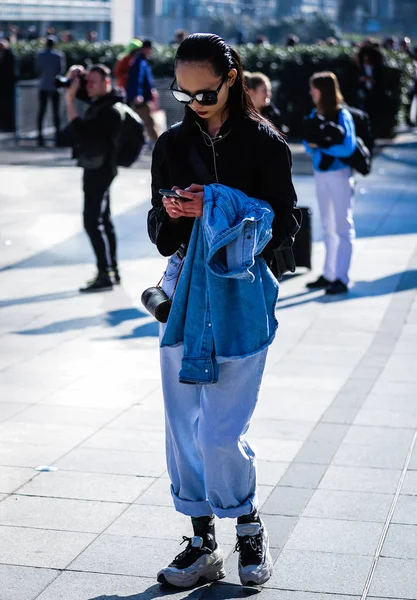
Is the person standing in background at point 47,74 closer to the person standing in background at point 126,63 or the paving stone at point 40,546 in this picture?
the person standing in background at point 126,63

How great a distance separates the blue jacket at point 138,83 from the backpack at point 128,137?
29.6ft

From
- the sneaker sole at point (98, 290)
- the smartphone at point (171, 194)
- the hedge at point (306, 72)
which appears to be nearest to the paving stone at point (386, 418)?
the smartphone at point (171, 194)

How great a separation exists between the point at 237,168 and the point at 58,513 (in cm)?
181

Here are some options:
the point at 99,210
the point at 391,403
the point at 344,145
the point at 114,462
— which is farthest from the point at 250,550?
the point at 99,210

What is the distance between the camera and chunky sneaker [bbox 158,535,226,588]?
430 cm

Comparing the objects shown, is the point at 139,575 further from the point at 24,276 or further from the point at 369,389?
the point at 24,276

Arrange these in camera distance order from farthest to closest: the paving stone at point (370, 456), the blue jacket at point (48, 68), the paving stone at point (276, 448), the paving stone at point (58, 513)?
the blue jacket at point (48, 68), the paving stone at point (276, 448), the paving stone at point (370, 456), the paving stone at point (58, 513)

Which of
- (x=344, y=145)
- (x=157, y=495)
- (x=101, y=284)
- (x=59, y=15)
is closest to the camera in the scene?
(x=157, y=495)

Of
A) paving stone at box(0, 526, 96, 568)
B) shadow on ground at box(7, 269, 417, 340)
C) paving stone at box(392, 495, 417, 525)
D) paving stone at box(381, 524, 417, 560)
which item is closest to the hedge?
shadow on ground at box(7, 269, 417, 340)

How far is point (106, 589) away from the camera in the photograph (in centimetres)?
430

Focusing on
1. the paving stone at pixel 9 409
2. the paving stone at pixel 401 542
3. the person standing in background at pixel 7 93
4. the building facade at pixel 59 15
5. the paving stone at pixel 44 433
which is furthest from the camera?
the building facade at pixel 59 15

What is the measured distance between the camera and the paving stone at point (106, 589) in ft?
13.9

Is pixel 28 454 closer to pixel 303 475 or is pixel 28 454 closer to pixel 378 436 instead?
pixel 303 475

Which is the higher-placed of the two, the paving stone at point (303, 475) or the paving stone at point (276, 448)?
the paving stone at point (303, 475)
